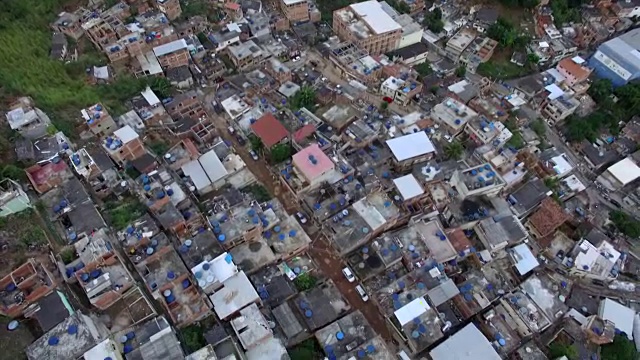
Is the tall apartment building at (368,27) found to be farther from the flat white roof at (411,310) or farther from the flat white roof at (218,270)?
the flat white roof at (218,270)

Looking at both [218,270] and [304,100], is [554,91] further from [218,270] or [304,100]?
[218,270]

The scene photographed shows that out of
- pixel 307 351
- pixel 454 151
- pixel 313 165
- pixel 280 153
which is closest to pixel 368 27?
pixel 454 151

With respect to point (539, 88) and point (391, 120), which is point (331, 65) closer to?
point (391, 120)

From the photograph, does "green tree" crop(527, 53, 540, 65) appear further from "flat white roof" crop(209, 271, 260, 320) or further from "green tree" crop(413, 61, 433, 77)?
"flat white roof" crop(209, 271, 260, 320)

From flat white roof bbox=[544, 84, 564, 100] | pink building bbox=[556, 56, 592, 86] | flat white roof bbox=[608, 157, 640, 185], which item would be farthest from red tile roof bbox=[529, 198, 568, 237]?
pink building bbox=[556, 56, 592, 86]

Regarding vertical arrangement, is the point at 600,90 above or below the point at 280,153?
above

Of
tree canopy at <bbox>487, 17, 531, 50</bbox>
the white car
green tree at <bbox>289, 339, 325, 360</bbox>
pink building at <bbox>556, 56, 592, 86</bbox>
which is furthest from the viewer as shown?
tree canopy at <bbox>487, 17, 531, 50</bbox>
